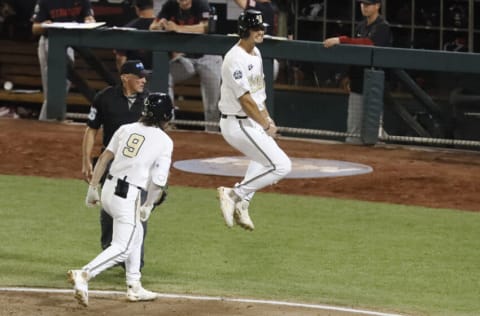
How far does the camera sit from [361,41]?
15727 mm

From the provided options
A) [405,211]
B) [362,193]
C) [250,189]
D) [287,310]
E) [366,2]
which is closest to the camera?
[287,310]

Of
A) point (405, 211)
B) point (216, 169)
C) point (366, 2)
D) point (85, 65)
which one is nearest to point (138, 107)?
point (405, 211)

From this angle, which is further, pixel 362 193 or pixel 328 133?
pixel 328 133

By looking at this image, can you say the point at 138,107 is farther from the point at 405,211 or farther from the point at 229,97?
the point at 405,211

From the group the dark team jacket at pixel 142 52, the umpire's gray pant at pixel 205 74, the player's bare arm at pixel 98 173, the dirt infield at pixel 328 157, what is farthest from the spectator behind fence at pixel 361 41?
the player's bare arm at pixel 98 173

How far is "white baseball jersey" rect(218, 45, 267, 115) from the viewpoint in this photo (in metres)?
10.4

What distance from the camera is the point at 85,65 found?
17266 millimetres

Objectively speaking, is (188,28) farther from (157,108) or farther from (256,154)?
(157,108)

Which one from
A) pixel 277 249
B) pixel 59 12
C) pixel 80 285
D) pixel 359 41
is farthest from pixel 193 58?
pixel 80 285

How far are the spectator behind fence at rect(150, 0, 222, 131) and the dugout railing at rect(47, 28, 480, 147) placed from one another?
0.45ft

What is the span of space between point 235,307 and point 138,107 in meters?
1.66

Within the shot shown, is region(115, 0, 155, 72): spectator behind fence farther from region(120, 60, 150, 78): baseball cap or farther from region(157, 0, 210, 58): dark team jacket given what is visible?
region(120, 60, 150, 78): baseball cap

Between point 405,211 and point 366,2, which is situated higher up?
point 366,2

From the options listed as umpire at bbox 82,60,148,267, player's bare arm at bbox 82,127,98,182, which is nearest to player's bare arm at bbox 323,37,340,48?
umpire at bbox 82,60,148,267
